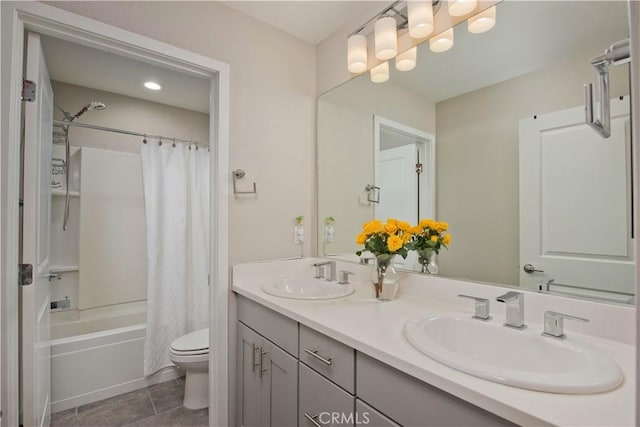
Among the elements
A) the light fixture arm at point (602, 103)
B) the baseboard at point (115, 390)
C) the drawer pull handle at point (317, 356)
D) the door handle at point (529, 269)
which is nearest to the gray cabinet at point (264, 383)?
the drawer pull handle at point (317, 356)

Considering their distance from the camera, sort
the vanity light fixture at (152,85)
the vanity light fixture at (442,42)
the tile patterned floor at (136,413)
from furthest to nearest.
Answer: the vanity light fixture at (152,85) → the tile patterned floor at (136,413) → the vanity light fixture at (442,42)

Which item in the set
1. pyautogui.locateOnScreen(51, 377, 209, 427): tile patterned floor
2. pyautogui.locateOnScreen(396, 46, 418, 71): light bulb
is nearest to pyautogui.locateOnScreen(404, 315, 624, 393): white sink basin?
pyautogui.locateOnScreen(396, 46, 418, 71): light bulb

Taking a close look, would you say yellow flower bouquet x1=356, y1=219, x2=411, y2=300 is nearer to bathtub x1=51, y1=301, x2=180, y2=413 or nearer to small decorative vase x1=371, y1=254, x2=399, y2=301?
small decorative vase x1=371, y1=254, x2=399, y2=301

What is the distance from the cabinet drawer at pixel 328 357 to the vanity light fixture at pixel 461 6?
4.61ft

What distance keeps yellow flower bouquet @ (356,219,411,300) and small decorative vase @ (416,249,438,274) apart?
125mm

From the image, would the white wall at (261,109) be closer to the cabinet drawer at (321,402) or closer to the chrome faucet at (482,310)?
the cabinet drawer at (321,402)

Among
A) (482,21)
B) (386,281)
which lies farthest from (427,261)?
(482,21)

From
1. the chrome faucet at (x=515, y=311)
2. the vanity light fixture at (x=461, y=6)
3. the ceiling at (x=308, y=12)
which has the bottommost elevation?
the chrome faucet at (x=515, y=311)

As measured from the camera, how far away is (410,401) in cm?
75

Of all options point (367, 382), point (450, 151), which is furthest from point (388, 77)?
point (367, 382)

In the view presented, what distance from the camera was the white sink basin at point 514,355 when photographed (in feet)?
2.04

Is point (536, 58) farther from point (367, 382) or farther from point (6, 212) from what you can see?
point (6, 212)

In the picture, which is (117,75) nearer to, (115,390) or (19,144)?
(19,144)

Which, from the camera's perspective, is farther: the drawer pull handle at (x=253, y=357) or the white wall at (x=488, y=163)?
the drawer pull handle at (x=253, y=357)
